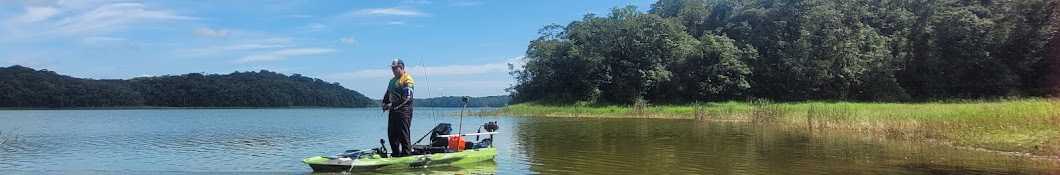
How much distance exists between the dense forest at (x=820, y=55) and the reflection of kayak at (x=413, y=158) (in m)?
46.0

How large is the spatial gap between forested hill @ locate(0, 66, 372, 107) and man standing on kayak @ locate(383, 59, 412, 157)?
100571 millimetres

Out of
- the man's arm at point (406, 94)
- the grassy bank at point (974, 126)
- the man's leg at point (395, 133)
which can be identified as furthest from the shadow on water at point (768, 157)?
the man's arm at point (406, 94)

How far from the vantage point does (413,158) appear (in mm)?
11609

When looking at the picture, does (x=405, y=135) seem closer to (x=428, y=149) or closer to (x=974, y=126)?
(x=428, y=149)

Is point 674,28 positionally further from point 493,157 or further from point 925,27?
point 493,157

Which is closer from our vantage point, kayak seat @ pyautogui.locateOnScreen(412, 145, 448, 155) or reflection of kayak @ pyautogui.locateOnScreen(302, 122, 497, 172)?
reflection of kayak @ pyautogui.locateOnScreen(302, 122, 497, 172)

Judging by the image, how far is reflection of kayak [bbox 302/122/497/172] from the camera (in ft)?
35.9

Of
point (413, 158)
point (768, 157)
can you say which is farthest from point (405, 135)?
point (768, 157)

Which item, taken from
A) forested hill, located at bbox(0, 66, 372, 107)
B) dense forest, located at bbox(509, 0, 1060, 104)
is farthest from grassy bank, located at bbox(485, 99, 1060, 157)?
forested hill, located at bbox(0, 66, 372, 107)

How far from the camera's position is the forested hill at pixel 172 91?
93312 millimetres

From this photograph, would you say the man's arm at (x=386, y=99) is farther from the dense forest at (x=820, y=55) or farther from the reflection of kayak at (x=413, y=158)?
the dense forest at (x=820, y=55)

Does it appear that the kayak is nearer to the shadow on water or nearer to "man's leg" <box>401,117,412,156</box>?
"man's leg" <box>401,117,412,156</box>

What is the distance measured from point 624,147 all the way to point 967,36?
149 ft

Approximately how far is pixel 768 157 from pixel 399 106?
7.51 metres
